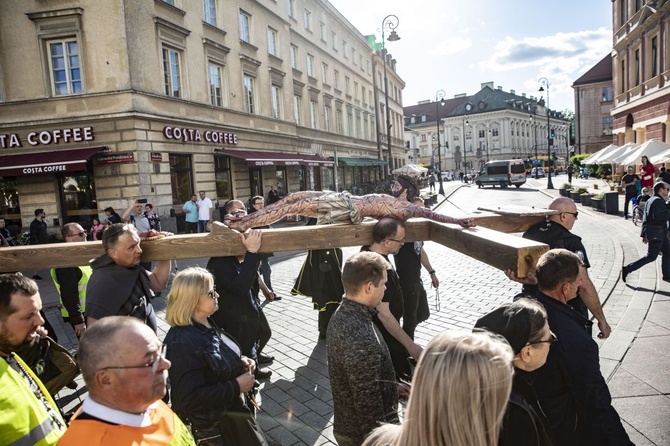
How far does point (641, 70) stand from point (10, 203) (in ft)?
109

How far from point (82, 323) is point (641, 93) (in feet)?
103

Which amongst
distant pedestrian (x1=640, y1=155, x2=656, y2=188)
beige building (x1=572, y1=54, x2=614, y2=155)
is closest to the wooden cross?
distant pedestrian (x1=640, y1=155, x2=656, y2=188)

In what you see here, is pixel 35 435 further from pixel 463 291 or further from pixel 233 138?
pixel 233 138

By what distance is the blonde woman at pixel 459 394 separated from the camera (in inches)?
54.9

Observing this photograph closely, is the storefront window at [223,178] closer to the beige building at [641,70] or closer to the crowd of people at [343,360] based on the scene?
the crowd of people at [343,360]

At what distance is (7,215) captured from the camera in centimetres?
1598

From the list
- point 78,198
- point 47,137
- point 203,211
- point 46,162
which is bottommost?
point 203,211

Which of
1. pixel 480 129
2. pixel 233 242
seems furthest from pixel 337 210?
pixel 480 129

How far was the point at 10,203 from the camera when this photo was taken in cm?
1598

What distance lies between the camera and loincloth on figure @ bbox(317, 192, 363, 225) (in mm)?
3801

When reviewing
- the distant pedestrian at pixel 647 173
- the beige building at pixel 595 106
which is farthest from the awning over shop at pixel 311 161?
the beige building at pixel 595 106

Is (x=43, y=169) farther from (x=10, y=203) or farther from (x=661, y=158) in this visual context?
(x=661, y=158)

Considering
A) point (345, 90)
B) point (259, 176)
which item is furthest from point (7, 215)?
point (345, 90)

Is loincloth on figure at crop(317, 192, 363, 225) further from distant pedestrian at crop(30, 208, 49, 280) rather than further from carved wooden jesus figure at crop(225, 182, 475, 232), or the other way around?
distant pedestrian at crop(30, 208, 49, 280)
